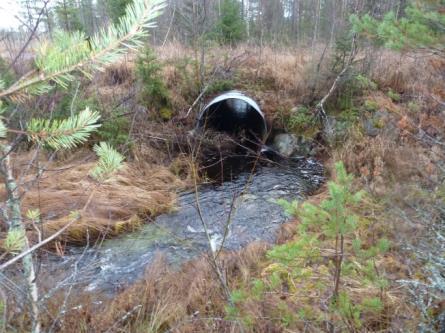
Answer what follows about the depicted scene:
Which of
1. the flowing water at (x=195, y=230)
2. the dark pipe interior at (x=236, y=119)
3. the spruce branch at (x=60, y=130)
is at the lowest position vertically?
the flowing water at (x=195, y=230)

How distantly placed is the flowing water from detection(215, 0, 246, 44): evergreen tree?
5.94 m

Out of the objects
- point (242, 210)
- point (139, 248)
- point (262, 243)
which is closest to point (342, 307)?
point (262, 243)

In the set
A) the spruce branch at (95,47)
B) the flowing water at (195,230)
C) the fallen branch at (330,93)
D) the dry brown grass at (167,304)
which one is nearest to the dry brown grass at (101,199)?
the flowing water at (195,230)

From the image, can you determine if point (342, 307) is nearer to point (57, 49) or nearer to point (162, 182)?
point (57, 49)

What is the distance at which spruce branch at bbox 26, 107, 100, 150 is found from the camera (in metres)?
0.95

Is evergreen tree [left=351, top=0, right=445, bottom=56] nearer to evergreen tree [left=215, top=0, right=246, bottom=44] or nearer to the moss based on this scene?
the moss

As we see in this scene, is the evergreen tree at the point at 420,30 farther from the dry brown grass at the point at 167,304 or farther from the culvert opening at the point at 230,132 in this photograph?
the culvert opening at the point at 230,132

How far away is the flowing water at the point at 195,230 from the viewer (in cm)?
402

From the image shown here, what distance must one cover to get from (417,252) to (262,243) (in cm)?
221

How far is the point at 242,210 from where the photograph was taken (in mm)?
5637

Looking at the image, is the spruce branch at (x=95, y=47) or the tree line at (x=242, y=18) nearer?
the spruce branch at (x=95, y=47)

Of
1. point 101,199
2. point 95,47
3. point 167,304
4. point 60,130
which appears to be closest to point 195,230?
point 101,199

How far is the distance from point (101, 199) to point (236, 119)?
4.97 m

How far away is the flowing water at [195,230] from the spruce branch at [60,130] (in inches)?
89.7
